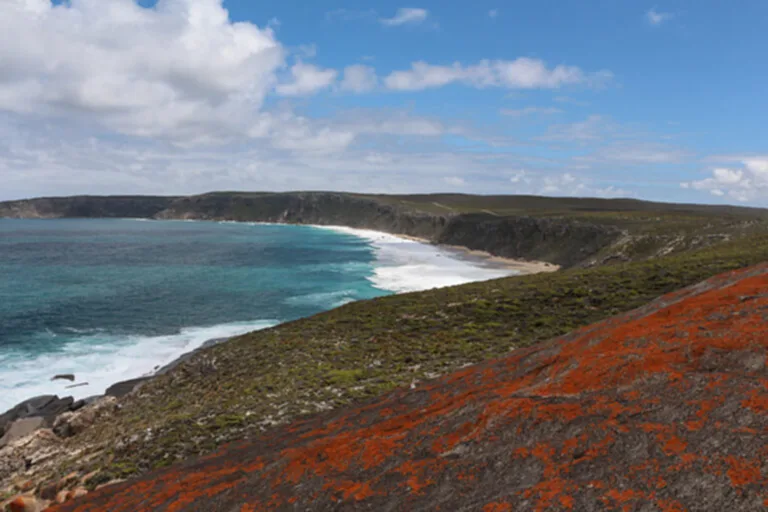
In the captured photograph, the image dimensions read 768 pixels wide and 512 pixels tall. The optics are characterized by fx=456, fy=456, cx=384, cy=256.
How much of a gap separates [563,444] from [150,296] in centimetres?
7538

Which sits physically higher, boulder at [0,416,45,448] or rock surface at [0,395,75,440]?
boulder at [0,416,45,448]

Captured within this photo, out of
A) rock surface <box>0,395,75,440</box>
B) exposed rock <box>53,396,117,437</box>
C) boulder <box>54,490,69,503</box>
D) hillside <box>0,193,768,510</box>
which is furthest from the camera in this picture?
rock surface <box>0,395,75,440</box>

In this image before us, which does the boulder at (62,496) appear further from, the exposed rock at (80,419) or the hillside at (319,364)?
the exposed rock at (80,419)

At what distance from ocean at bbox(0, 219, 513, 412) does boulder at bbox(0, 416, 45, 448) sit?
30.2 feet

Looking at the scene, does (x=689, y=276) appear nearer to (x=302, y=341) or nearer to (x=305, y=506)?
(x=302, y=341)

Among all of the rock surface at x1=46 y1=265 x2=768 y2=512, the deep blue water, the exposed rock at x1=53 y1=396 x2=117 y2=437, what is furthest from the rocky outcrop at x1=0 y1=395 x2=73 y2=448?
the rock surface at x1=46 y1=265 x2=768 y2=512

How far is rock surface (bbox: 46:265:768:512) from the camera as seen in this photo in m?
5.88

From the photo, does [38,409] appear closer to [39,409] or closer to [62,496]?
[39,409]

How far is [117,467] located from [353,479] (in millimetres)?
10905

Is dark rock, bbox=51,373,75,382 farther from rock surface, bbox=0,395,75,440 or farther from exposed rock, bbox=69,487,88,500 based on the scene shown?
exposed rock, bbox=69,487,88,500

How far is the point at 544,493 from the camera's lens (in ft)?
20.1

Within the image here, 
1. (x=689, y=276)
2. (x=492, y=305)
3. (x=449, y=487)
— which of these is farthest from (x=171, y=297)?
(x=449, y=487)

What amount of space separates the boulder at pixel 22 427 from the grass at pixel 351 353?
663 centimetres

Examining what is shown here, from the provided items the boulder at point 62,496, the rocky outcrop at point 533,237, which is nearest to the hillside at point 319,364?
the boulder at point 62,496
